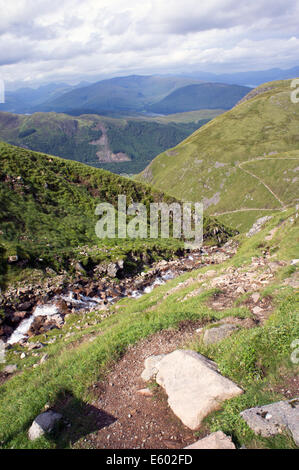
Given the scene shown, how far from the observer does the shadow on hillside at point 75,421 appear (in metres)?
7.78

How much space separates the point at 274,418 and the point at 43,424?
255 inches

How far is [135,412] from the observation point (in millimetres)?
8211

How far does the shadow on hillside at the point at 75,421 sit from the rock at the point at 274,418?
394 centimetres

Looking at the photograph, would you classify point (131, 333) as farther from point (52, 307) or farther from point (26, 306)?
point (26, 306)

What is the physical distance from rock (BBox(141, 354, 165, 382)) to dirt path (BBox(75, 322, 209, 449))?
217mm

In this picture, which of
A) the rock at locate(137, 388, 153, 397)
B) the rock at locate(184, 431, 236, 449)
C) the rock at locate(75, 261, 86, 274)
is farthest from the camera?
the rock at locate(75, 261, 86, 274)

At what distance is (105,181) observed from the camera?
5128cm

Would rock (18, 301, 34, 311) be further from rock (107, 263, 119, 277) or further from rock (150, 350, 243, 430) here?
rock (150, 350, 243, 430)

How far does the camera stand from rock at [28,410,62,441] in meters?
8.07

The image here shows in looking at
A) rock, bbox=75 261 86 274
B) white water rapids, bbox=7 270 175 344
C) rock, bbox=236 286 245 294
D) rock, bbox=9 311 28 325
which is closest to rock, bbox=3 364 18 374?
white water rapids, bbox=7 270 175 344

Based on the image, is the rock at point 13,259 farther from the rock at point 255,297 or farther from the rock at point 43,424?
the rock at point 255,297

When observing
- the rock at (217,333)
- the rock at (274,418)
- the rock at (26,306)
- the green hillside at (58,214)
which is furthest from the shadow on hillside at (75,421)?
the green hillside at (58,214)
